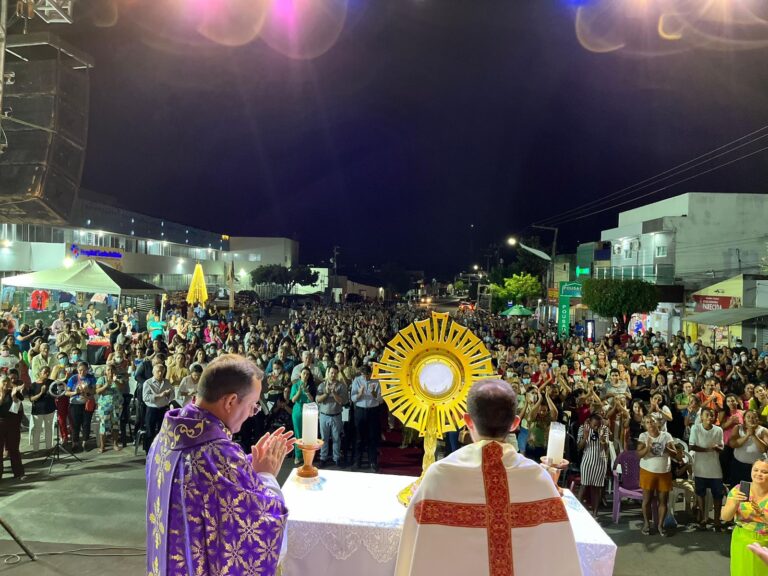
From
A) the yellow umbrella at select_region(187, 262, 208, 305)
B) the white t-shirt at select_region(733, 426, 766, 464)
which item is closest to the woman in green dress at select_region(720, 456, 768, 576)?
the white t-shirt at select_region(733, 426, 766, 464)

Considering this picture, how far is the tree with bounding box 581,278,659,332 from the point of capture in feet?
83.4

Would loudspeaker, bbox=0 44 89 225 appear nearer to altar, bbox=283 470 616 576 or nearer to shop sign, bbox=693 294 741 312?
altar, bbox=283 470 616 576

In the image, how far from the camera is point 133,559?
4875 mm

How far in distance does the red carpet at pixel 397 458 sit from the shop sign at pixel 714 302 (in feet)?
55.8

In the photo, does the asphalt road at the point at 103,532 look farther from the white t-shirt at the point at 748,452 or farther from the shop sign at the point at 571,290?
the shop sign at the point at 571,290

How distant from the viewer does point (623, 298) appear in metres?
25.4

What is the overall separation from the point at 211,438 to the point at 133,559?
366cm

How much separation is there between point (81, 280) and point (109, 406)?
575 centimetres

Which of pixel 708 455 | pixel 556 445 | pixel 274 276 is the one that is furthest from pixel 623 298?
pixel 274 276

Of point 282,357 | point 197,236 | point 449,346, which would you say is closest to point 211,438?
point 449,346

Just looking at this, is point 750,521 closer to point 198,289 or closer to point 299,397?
point 299,397

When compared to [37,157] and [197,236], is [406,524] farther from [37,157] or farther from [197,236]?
[197,236]

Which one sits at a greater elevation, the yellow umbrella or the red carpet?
the yellow umbrella

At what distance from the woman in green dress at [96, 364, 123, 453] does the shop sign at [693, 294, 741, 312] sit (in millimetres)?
21203
